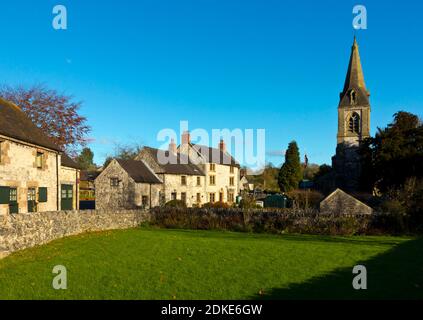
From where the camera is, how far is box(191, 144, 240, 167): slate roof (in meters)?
49.9

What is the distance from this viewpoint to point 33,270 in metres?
10.5

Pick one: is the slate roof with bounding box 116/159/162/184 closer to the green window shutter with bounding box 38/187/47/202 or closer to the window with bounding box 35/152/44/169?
the green window shutter with bounding box 38/187/47/202

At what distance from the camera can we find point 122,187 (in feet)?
121

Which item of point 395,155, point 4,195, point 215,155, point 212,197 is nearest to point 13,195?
point 4,195

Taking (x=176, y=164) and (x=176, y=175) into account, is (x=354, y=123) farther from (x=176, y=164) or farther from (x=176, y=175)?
(x=176, y=175)

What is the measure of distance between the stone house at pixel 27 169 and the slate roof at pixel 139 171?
1151 cm

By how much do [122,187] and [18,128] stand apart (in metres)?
17.8

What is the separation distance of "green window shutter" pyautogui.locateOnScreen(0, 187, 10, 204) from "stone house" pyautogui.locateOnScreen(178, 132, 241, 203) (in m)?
32.3

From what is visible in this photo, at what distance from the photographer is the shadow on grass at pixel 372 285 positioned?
8344mm

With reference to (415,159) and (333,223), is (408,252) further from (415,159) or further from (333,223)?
(415,159)

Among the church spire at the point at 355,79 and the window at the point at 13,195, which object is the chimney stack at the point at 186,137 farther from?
the window at the point at 13,195

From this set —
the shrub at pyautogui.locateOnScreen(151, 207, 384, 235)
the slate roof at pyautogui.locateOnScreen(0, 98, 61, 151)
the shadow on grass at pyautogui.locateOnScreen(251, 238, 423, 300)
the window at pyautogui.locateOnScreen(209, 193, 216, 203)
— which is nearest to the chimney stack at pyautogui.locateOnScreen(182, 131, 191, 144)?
the window at pyautogui.locateOnScreen(209, 193, 216, 203)

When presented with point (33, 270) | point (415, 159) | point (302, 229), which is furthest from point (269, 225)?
point (415, 159)

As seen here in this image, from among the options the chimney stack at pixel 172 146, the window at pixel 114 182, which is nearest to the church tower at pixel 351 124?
the chimney stack at pixel 172 146
